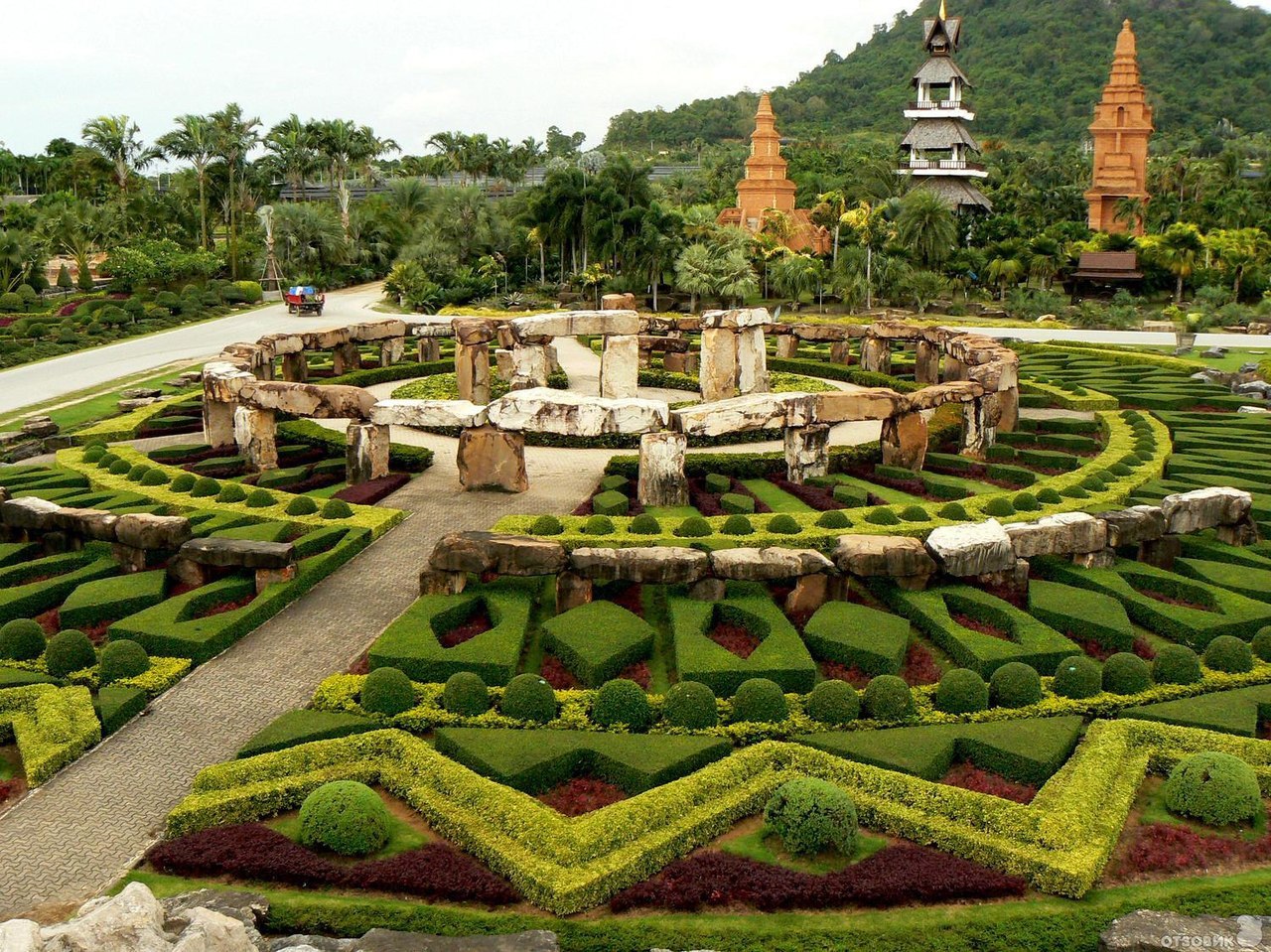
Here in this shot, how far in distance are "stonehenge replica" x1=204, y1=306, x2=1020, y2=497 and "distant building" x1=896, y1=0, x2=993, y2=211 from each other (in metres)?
54.9

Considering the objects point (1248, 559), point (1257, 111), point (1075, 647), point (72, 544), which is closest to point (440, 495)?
point (72, 544)

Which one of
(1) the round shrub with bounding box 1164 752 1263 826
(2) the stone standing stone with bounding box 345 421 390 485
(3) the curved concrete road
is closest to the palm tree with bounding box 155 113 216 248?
(3) the curved concrete road

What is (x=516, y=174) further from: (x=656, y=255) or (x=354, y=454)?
(x=354, y=454)

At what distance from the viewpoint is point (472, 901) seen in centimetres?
1639

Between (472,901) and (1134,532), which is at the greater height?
(1134,532)

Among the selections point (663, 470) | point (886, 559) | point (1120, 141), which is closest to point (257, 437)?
point (663, 470)

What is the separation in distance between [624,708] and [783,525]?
897cm

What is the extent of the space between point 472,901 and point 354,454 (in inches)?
788

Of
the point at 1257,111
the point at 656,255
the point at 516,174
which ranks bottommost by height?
the point at 656,255

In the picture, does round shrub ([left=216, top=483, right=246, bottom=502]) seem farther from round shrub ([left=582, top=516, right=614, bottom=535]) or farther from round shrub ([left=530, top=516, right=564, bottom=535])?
round shrub ([left=582, top=516, right=614, bottom=535])

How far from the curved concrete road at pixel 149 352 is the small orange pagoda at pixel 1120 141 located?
60.5 metres

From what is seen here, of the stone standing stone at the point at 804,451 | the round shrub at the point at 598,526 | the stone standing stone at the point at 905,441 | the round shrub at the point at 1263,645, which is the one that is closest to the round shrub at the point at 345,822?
the round shrub at the point at 598,526

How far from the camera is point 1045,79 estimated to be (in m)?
158

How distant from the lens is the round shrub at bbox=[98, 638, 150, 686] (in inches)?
877
